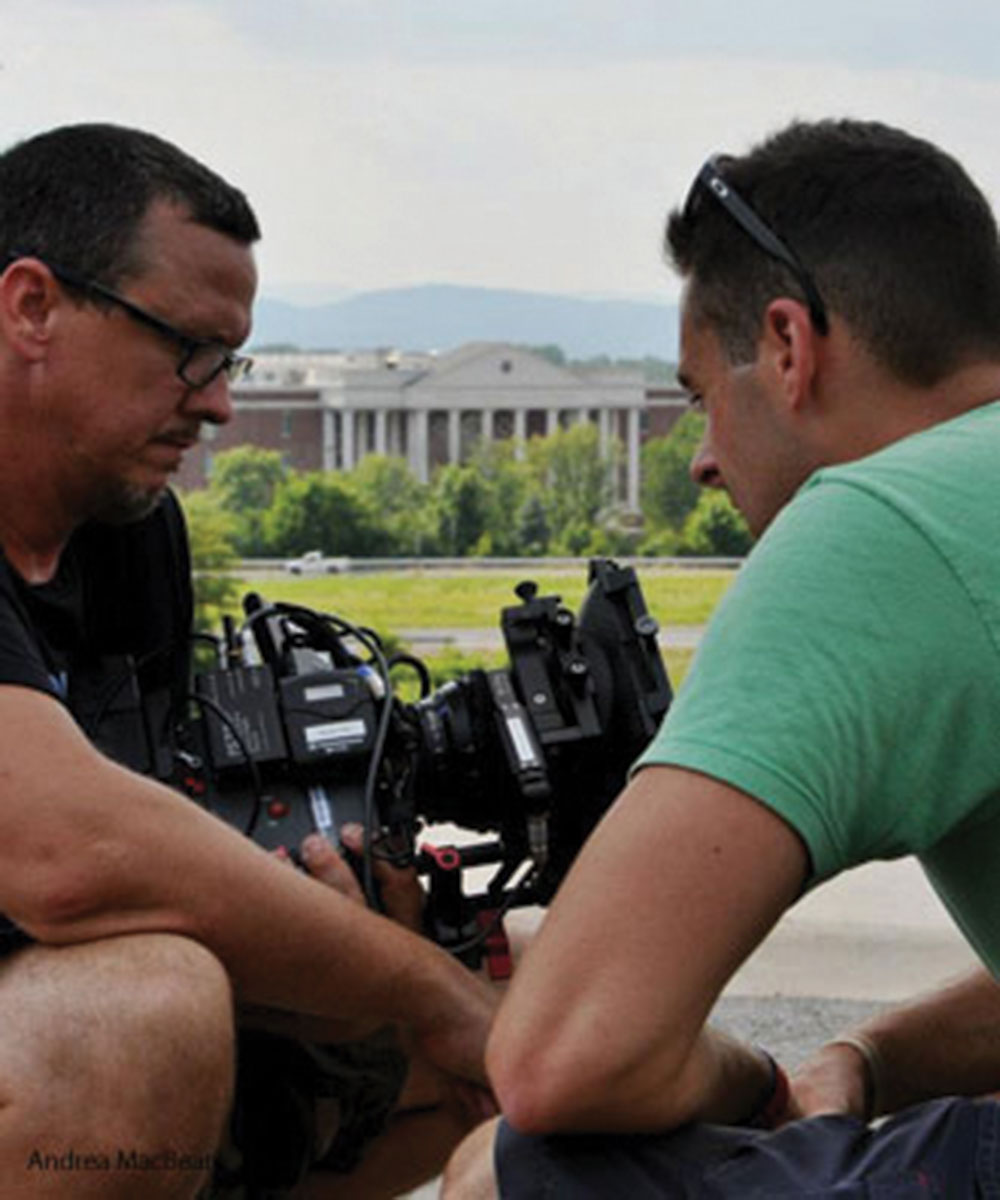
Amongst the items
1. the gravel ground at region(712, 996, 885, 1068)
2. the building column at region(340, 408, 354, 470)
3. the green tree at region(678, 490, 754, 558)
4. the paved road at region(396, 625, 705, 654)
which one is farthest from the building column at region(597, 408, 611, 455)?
the gravel ground at region(712, 996, 885, 1068)

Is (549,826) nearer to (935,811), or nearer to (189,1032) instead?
(189,1032)

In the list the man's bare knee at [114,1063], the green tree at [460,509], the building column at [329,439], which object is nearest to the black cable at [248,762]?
the man's bare knee at [114,1063]

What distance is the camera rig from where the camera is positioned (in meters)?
2.50

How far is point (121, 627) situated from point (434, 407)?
66.3 m

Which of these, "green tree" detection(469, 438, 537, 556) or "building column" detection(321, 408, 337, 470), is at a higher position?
"green tree" detection(469, 438, 537, 556)

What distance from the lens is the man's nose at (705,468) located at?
80.0 inches

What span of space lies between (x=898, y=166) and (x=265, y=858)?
975 mm

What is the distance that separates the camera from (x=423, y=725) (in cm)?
257

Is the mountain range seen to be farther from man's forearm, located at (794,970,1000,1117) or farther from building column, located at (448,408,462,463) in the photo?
man's forearm, located at (794,970,1000,1117)

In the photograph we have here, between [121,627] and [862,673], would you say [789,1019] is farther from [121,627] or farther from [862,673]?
[862,673]

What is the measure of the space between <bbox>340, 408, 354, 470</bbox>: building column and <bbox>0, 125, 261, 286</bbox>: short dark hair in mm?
63200

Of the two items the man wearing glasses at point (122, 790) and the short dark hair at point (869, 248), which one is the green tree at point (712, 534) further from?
the short dark hair at point (869, 248)

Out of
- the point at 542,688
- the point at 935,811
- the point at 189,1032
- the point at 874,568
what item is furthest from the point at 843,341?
the point at 189,1032

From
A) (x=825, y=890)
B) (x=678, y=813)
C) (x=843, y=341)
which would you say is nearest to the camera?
(x=678, y=813)
